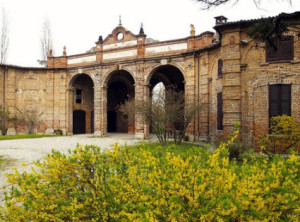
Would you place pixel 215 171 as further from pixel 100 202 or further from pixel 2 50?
pixel 2 50

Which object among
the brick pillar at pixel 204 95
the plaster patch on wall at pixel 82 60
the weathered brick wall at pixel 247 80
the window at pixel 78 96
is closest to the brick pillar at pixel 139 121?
the brick pillar at pixel 204 95

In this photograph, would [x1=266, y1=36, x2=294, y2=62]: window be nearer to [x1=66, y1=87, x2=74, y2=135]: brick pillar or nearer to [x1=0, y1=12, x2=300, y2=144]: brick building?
[x1=0, y1=12, x2=300, y2=144]: brick building

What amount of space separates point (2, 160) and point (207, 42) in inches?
572

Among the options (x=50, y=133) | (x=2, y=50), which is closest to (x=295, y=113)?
(x=50, y=133)

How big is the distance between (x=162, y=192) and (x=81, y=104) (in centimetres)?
2429

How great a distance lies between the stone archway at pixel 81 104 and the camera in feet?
79.7

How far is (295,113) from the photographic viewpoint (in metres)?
11.0

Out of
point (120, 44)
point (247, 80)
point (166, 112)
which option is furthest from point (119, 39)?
point (247, 80)

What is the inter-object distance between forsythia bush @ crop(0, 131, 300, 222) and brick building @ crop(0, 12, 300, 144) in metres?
5.60

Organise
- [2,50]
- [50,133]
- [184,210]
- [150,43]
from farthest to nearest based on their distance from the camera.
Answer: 1. [2,50]
2. [50,133]
3. [150,43]
4. [184,210]

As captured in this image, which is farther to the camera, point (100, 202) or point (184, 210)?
point (100, 202)

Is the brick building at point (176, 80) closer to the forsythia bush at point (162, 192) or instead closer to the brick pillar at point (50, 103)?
the brick pillar at point (50, 103)

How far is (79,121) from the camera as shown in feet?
82.9

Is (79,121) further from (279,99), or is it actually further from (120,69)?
(279,99)
